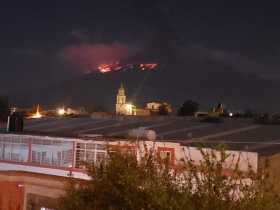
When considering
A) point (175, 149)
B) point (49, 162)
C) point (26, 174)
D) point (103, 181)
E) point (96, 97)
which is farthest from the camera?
point (96, 97)

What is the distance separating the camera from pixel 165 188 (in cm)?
608

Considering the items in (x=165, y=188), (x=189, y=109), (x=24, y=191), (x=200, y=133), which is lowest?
(x=24, y=191)

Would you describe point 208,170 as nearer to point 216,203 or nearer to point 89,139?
point 216,203

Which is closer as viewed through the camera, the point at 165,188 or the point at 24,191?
the point at 165,188

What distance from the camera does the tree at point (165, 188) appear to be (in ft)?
18.5

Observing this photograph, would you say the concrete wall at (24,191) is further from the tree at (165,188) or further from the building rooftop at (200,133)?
the tree at (165,188)

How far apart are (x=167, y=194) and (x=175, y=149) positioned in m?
8.62

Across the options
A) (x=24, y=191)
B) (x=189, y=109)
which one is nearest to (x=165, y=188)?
(x=24, y=191)

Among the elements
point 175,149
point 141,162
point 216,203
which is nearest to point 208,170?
point 216,203

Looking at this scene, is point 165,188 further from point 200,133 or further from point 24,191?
point 200,133

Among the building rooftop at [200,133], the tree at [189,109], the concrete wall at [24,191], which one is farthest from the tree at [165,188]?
the tree at [189,109]

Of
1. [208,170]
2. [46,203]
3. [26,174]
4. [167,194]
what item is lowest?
[46,203]

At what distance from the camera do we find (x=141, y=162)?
6984 millimetres

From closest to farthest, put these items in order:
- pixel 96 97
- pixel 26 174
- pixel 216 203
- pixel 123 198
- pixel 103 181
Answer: pixel 216 203 → pixel 123 198 → pixel 103 181 → pixel 26 174 → pixel 96 97
